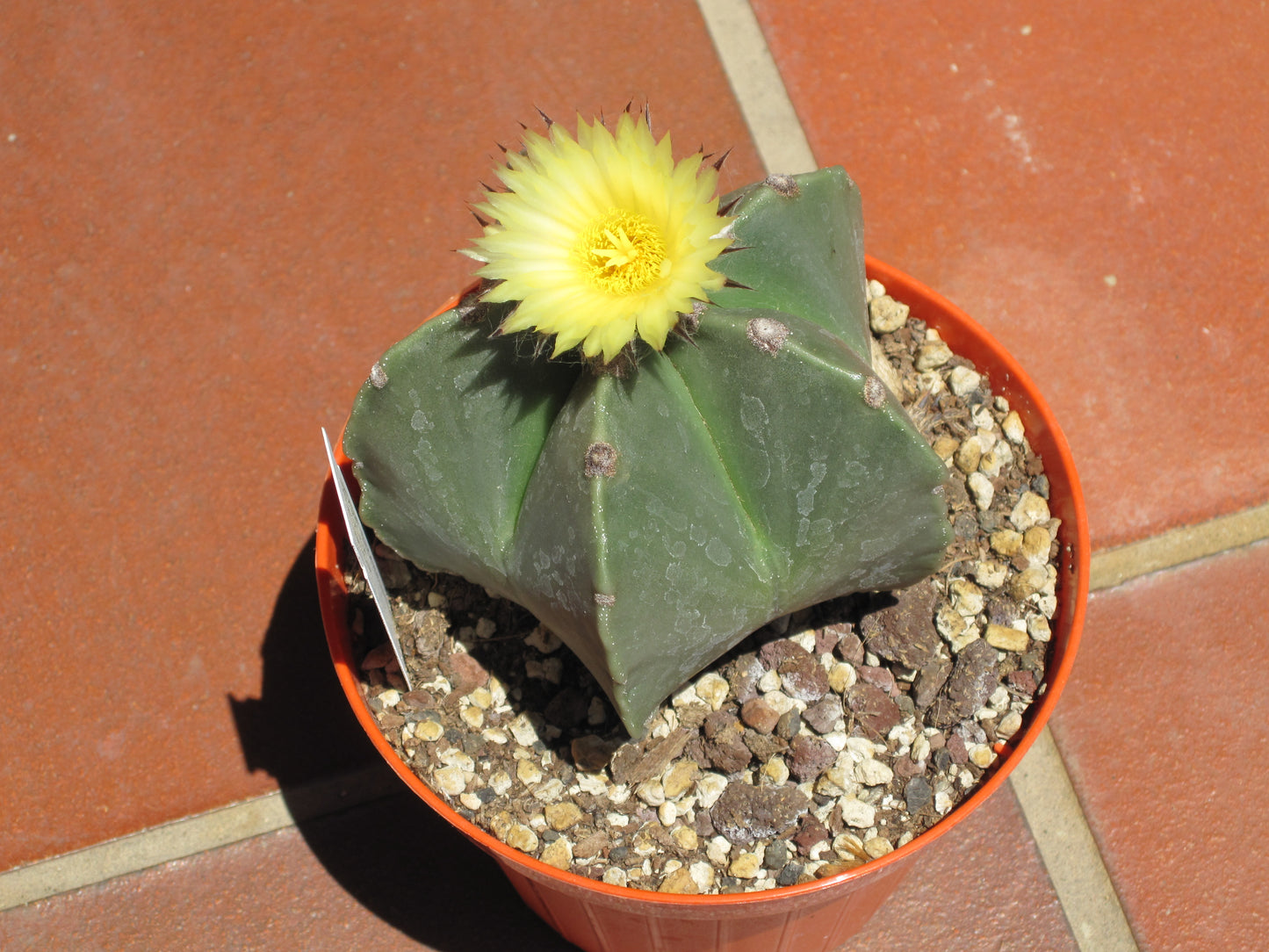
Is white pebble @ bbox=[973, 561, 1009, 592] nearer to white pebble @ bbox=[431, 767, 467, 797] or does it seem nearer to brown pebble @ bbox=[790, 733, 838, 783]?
brown pebble @ bbox=[790, 733, 838, 783]

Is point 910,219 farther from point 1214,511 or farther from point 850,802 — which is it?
point 850,802

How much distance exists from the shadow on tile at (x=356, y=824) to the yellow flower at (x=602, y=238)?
860 millimetres

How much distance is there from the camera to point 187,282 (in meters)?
1.81

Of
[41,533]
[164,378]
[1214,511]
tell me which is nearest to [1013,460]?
[1214,511]

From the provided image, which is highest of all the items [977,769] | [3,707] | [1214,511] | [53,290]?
[53,290]

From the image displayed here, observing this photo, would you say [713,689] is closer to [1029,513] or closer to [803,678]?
[803,678]

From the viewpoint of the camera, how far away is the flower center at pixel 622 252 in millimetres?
893

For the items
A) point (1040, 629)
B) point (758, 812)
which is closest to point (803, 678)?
point (758, 812)

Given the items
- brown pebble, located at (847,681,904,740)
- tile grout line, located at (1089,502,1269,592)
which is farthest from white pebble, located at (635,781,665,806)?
tile grout line, located at (1089,502,1269,592)

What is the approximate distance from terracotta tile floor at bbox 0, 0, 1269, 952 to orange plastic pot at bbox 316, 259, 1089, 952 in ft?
0.68

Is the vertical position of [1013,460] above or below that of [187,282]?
below

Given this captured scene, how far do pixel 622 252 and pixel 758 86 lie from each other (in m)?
1.12

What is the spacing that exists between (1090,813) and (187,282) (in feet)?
4.87

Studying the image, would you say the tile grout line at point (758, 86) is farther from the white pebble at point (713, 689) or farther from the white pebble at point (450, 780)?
the white pebble at point (450, 780)
